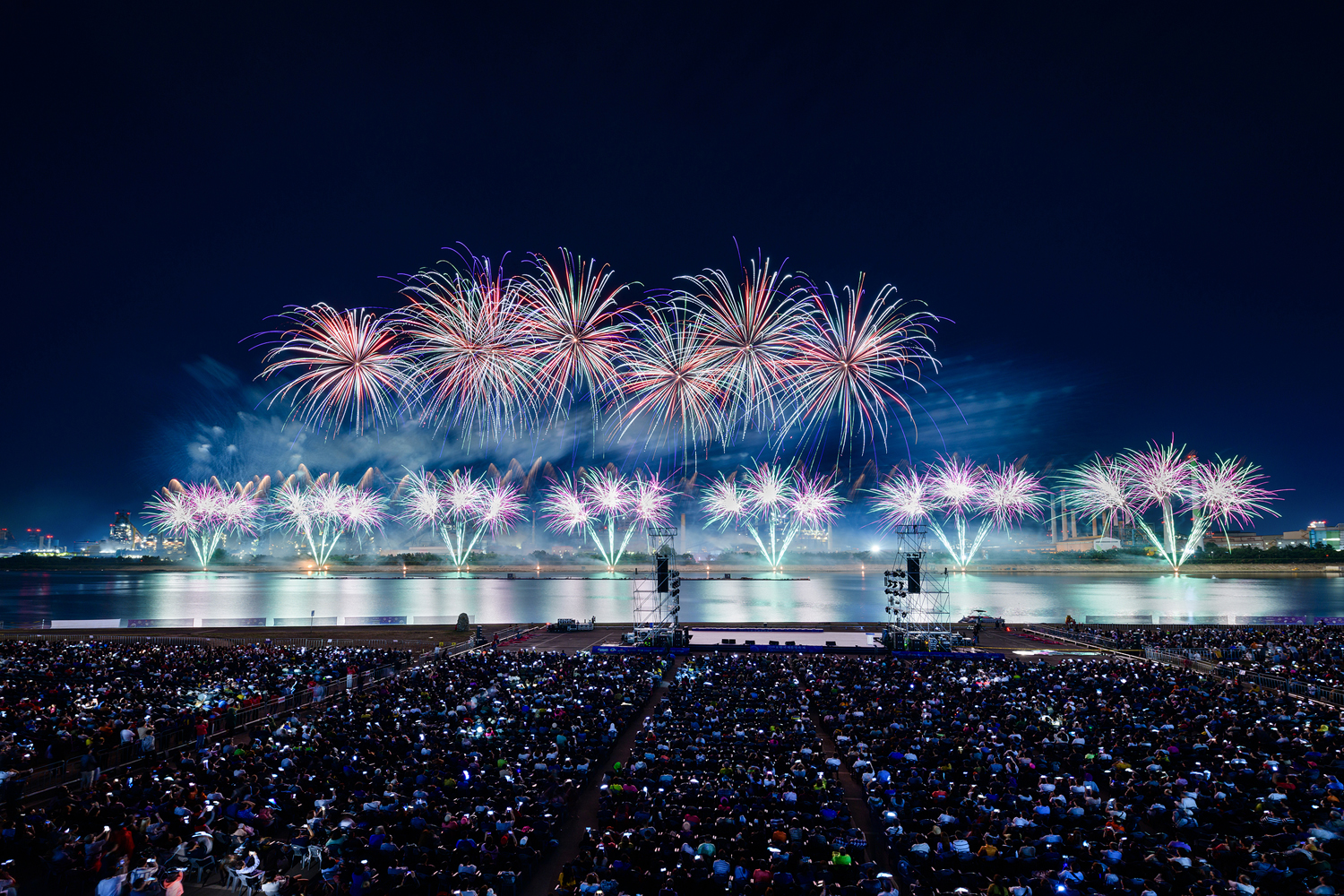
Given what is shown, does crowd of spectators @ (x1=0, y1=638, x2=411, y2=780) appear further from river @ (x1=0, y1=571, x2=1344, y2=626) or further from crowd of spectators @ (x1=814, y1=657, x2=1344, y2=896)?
river @ (x1=0, y1=571, x2=1344, y2=626)

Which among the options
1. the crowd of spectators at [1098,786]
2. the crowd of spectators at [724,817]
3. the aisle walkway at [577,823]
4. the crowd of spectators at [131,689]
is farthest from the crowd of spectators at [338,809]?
the crowd of spectators at [1098,786]

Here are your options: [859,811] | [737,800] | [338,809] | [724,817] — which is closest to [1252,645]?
[859,811]

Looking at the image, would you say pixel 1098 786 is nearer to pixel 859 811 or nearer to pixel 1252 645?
pixel 859 811

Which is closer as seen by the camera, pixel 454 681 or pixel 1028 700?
pixel 1028 700

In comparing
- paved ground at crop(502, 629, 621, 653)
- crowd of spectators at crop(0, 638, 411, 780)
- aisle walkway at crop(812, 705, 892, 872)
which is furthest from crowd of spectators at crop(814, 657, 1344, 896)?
paved ground at crop(502, 629, 621, 653)

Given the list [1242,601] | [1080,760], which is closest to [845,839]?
[1080,760]

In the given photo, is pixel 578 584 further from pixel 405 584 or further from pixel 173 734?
pixel 173 734
